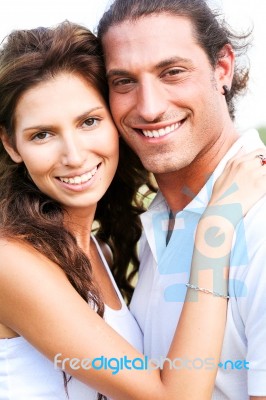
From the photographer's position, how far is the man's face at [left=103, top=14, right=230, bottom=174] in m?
2.81

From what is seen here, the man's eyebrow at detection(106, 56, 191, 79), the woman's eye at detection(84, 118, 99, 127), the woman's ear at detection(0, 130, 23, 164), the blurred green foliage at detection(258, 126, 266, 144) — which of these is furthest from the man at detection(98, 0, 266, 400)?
the blurred green foliage at detection(258, 126, 266, 144)

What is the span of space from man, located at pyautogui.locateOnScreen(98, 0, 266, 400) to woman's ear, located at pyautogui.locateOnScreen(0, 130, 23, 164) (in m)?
0.52

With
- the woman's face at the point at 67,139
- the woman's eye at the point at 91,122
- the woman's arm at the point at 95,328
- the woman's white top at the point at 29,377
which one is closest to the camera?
the woman's arm at the point at 95,328

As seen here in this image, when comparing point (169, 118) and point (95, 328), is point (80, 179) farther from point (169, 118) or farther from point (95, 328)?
point (95, 328)

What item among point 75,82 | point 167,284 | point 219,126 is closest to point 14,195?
point 75,82

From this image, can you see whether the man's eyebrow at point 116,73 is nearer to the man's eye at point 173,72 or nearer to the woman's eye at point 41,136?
the man's eye at point 173,72

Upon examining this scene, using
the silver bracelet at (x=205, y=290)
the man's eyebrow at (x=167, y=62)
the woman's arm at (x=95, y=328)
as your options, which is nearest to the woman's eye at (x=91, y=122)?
the man's eyebrow at (x=167, y=62)

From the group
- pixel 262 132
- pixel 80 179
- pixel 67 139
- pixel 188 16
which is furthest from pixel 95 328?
pixel 262 132

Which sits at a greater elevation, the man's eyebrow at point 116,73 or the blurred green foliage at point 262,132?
the man's eyebrow at point 116,73

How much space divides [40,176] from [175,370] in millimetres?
1107

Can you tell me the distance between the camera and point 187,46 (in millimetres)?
2896

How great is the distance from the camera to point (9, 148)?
2998mm

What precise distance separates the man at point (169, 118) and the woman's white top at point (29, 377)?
399 millimetres

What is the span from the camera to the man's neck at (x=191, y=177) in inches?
117
